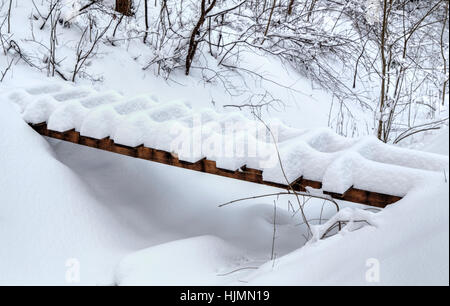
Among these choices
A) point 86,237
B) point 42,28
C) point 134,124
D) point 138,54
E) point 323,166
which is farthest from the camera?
point 138,54

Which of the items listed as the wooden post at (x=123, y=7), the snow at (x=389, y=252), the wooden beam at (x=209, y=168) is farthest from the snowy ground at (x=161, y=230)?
the wooden post at (x=123, y=7)

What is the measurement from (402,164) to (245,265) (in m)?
A: 0.86

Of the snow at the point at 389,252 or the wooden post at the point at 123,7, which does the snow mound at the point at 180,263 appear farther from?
the wooden post at the point at 123,7

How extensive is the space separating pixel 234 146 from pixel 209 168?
0.17 metres

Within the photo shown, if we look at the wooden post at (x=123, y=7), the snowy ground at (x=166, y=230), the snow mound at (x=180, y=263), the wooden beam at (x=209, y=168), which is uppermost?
the wooden post at (x=123, y=7)

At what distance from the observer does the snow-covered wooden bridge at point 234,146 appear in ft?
7.17

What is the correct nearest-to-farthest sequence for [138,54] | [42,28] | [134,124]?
[134,124] → [42,28] → [138,54]

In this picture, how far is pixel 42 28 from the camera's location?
507 cm

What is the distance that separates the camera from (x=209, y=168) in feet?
8.28

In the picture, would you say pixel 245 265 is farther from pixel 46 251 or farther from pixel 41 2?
pixel 41 2

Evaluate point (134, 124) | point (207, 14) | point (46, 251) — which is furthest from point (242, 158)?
point (207, 14)

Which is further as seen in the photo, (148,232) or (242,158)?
(148,232)

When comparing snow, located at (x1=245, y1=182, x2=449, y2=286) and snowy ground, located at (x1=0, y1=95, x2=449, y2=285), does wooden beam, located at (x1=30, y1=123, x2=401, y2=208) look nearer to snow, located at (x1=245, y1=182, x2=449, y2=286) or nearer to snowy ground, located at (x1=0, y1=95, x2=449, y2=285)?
snowy ground, located at (x1=0, y1=95, x2=449, y2=285)

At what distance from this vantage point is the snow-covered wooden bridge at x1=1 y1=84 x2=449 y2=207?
2186 millimetres
